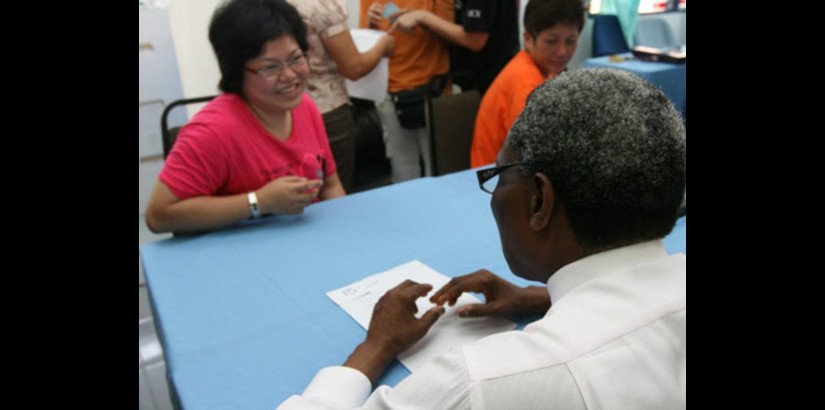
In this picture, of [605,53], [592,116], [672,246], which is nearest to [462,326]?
[592,116]

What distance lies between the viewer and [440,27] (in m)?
2.62

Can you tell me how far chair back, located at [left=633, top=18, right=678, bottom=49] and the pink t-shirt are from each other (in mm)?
3955

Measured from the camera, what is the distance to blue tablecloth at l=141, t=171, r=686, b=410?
1012 mm

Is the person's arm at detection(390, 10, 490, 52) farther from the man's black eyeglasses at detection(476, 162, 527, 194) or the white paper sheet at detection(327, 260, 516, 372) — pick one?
the man's black eyeglasses at detection(476, 162, 527, 194)

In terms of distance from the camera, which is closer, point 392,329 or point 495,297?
point 392,329

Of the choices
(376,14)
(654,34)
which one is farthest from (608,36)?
(376,14)

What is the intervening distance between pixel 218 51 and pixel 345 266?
0.75 m

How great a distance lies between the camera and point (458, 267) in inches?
53.6

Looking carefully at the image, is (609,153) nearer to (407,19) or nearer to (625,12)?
(407,19)

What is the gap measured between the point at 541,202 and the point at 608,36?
4570 mm

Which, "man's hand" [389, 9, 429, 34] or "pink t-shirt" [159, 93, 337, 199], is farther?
"man's hand" [389, 9, 429, 34]

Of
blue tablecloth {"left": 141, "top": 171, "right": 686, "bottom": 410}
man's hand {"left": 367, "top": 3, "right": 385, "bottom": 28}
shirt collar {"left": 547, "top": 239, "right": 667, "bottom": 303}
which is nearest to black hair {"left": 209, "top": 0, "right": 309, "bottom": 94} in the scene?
blue tablecloth {"left": 141, "top": 171, "right": 686, "bottom": 410}

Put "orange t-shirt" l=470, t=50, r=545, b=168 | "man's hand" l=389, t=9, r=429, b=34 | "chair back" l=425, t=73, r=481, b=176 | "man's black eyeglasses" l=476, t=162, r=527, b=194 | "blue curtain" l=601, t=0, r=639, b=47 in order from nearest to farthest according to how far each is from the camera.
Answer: "man's black eyeglasses" l=476, t=162, r=527, b=194 < "orange t-shirt" l=470, t=50, r=545, b=168 < "chair back" l=425, t=73, r=481, b=176 < "man's hand" l=389, t=9, r=429, b=34 < "blue curtain" l=601, t=0, r=639, b=47

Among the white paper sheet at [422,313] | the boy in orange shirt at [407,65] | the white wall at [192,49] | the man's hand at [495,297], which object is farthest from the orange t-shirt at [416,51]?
the man's hand at [495,297]
